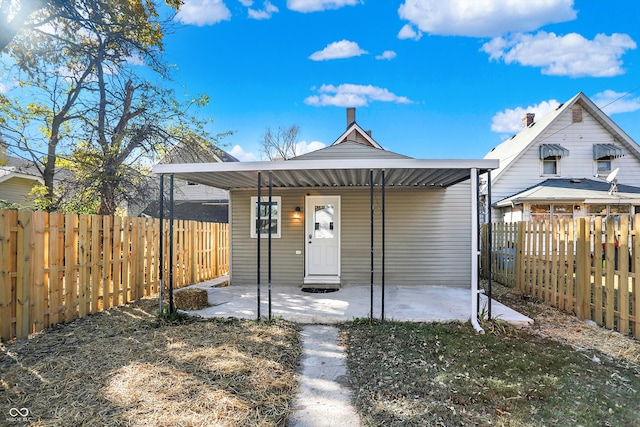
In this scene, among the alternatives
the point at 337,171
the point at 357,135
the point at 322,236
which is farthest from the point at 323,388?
the point at 357,135

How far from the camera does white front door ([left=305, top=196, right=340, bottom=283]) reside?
24.0 ft

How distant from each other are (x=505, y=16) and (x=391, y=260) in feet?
25.7

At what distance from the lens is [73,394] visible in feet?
8.56

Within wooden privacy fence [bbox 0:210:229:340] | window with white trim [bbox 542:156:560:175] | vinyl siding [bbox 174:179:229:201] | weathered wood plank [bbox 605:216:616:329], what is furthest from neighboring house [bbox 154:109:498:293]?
vinyl siding [bbox 174:179:229:201]

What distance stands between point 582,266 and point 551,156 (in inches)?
403

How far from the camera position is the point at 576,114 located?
13008 mm

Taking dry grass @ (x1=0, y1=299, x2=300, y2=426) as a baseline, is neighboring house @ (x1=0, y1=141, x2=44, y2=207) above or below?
above

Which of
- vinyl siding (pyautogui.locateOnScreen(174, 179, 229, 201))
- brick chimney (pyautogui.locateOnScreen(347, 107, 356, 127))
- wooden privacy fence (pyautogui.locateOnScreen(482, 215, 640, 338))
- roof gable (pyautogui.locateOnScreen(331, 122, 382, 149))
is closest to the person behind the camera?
wooden privacy fence (pyautogui.locateOnScreen(482, 215, 640, 338))

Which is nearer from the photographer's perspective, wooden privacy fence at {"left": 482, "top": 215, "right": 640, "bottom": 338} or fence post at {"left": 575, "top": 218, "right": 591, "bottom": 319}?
wooden privacy fence at {"left": 482, "top": 215, "right": 640, "bottom": 338}

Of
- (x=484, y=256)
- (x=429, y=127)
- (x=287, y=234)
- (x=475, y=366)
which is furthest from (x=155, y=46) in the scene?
(x=429, y=127)

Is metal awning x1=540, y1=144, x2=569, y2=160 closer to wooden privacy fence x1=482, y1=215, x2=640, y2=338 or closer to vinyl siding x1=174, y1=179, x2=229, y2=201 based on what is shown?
wooden privacy fence x1=482, y1=215, x2=640, y2=338

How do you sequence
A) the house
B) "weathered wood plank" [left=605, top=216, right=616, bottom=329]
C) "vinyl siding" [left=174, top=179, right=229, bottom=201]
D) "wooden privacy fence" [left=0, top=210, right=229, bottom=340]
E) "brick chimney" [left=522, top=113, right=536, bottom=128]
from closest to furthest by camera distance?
1. "wooden privacy fence" [left=0, top=210, right=229, bottom=340]
2. "weathered wood plank" [left=605, top=216, right=616, bottom=329]
3. the house
4. "brick chimney" [left=522, top=113, right=536, bottom=128]
5. "vinyl siding" [left=174, top=179, right=229, bottom=201]

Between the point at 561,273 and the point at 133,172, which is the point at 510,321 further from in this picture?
the point at 133,172

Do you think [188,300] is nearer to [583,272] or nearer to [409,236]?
[409,236]
